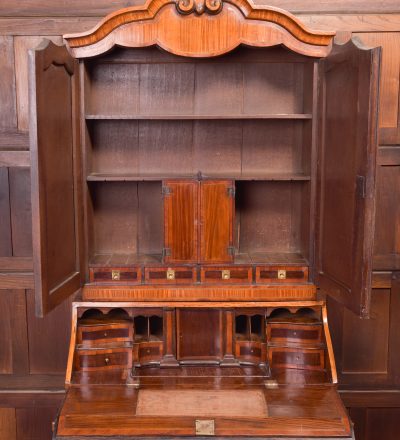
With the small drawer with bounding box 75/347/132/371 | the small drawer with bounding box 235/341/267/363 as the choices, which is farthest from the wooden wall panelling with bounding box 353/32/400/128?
the small drawer with bounding box 75/347/132/371

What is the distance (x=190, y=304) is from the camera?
2.46m

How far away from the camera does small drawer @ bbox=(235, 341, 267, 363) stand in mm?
2492

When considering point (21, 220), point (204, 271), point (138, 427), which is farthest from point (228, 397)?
point (21, 220)

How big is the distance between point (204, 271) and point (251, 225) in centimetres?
43

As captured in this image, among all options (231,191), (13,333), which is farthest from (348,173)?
(13,333)

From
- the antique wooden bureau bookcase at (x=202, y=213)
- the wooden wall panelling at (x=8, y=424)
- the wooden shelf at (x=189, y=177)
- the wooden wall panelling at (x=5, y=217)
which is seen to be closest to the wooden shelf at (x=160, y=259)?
the antique wooden bureau bookcase at (x=202, y=213)

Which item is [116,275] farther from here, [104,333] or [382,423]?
[382,423]

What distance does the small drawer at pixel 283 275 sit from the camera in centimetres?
248

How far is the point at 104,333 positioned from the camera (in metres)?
2.44

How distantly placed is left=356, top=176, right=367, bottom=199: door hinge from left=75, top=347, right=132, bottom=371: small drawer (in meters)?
1.21

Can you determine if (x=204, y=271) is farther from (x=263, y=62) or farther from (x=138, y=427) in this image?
(x=263, y=62)

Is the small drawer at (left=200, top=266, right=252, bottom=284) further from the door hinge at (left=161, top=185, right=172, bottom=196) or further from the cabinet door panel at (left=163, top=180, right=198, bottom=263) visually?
the door hinge at (left=161, top=185, right=172, bottom=196)

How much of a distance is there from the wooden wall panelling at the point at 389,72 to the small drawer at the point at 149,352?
1.54 metres

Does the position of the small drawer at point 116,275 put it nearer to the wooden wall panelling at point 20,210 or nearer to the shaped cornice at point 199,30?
the wooden wall panelling at point 20,210
